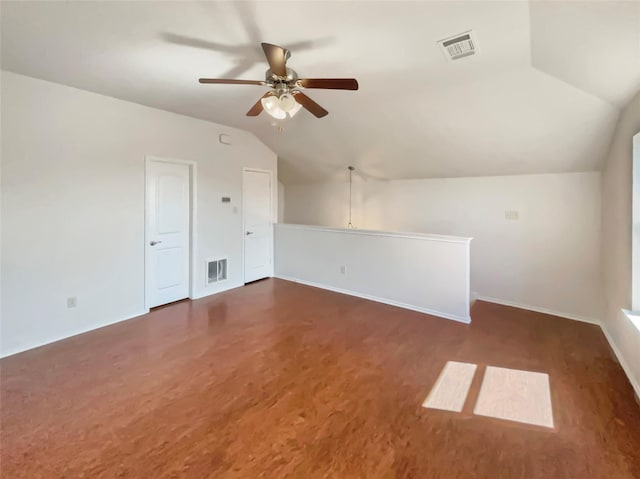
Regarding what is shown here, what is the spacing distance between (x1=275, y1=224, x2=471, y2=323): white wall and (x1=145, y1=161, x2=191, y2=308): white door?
6.14 ft

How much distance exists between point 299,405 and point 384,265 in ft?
8.85

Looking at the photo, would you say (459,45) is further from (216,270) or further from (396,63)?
(216,270)

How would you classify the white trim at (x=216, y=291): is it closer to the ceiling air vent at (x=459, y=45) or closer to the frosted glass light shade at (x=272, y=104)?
the frosted glass light shade at (x=272, y=104)

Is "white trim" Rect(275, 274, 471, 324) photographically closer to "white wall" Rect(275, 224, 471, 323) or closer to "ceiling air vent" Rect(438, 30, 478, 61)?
"white wall" Rect(275, 224, 471, 323)

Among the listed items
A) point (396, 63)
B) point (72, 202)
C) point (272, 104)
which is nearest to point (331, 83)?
point (272, 104)

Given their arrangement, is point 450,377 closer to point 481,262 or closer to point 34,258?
point 481,262

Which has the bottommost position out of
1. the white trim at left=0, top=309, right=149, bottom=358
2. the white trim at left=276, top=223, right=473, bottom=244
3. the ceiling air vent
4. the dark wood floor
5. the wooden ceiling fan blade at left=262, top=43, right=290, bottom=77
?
the dark wood floor

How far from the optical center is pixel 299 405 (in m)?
2.29

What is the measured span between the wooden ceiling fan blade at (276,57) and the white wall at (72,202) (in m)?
2.62

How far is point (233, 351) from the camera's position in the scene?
3.11 metres

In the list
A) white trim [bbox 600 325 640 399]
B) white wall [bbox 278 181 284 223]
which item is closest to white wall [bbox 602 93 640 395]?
white trim [bbox 600 325 640 399]

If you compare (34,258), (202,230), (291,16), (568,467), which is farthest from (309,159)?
(568,467)

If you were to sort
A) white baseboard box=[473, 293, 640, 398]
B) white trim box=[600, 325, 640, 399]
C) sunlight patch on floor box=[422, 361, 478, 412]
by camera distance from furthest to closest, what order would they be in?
white baseboard box=[473, 293, 640, 398] → white trim box=[600, 325, 640, 399] → sunlight patch on floor box=[422, 361, 478, 412]

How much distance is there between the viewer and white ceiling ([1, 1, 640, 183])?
197cm
